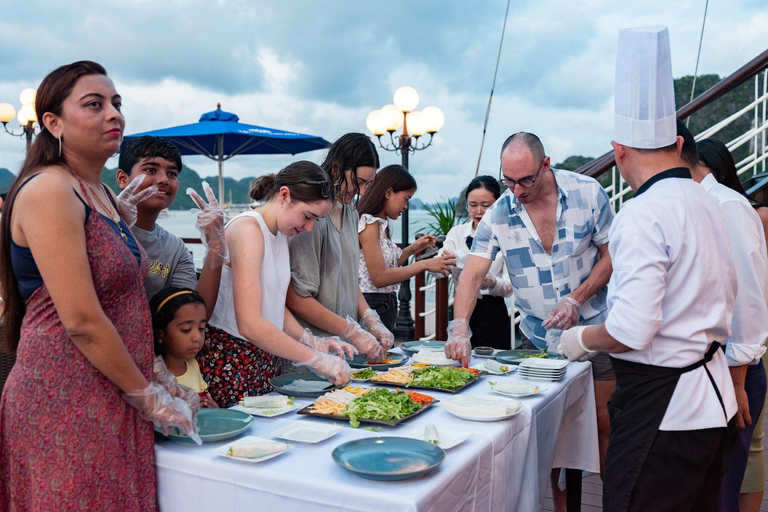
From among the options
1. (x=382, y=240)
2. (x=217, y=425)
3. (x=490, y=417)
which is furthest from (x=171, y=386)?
(x=382, y=240)

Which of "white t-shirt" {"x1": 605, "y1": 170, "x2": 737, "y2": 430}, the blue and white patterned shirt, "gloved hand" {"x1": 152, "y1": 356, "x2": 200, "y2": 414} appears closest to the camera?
"white t-shirt" {"x1": 605, "y1": 170, "x2": 737, "y2": 430}

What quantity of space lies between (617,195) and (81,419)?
3.47 metres

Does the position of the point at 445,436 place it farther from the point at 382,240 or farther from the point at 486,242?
the point at 382,240

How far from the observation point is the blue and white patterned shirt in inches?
102

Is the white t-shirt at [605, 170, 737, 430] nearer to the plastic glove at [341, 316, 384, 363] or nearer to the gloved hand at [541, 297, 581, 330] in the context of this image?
the gloved hand at [541, 297, 581, 330]

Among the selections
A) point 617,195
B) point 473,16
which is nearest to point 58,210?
point 617,195

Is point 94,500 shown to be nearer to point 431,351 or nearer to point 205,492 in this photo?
point 205,492

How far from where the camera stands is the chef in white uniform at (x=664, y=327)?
1390mm

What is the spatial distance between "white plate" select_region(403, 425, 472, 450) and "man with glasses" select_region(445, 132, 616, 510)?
0.97m

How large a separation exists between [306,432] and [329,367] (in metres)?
0.44

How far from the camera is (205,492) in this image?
4.27 ft

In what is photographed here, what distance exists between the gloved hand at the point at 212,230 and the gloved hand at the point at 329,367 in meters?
0.44

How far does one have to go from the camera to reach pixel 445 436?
4.76 ft

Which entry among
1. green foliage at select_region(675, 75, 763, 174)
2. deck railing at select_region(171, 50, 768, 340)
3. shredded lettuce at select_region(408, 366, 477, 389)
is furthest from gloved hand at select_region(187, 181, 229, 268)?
green foliage at select_region(675, 75, 763, 174)
